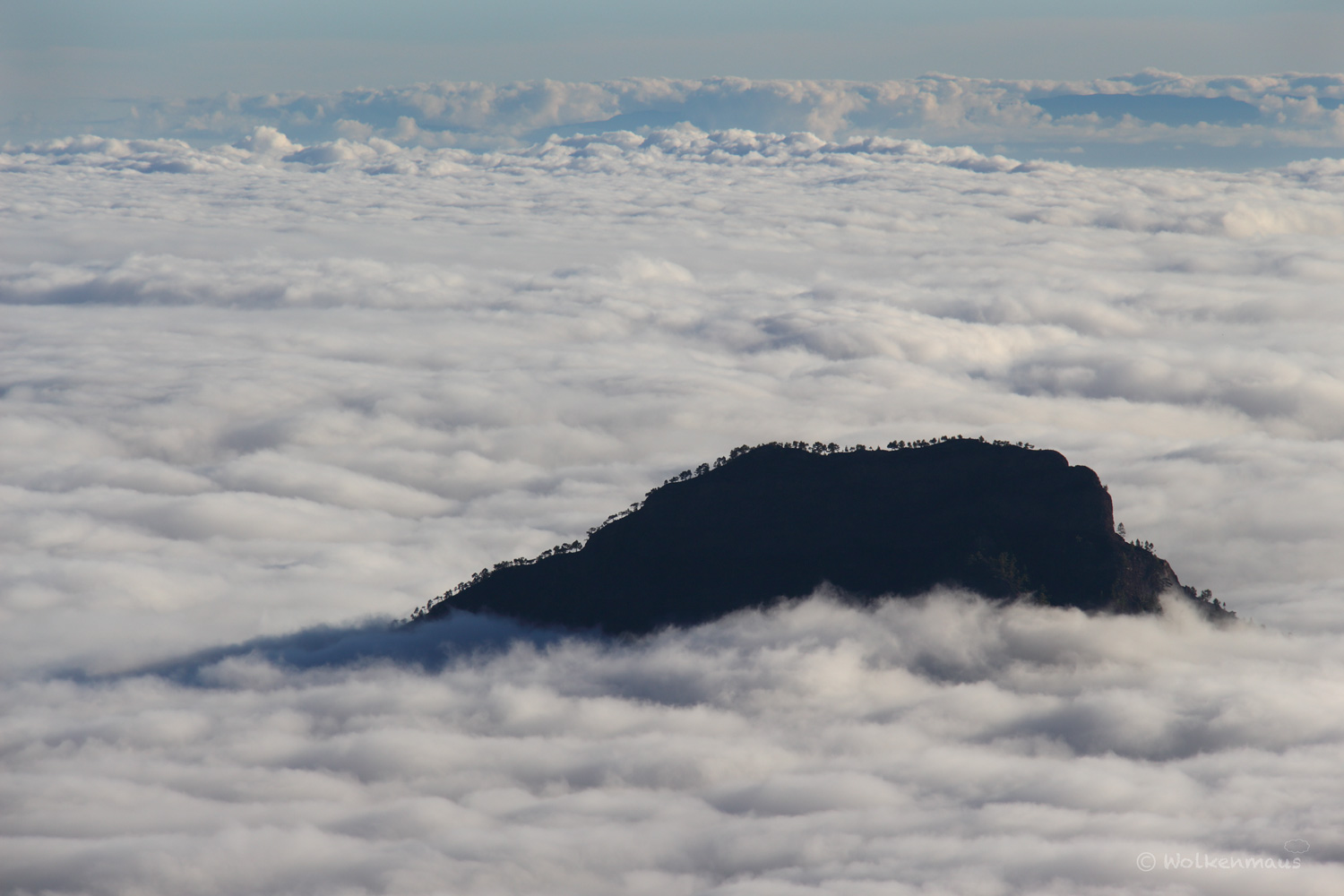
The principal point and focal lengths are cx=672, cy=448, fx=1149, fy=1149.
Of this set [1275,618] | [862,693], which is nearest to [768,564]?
[862,693]

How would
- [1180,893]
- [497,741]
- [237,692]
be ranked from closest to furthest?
1. [1180,893]
2. [497,741]
3. [237,692]

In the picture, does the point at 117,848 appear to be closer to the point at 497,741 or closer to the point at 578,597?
the point at 497,741

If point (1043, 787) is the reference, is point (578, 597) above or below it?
above

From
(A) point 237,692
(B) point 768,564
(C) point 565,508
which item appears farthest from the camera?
(C) point 565,508

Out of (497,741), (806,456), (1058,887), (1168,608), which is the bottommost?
(1058,887)

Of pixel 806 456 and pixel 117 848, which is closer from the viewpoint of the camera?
pixel 117 848

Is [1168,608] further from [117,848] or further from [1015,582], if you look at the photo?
[117,848]
